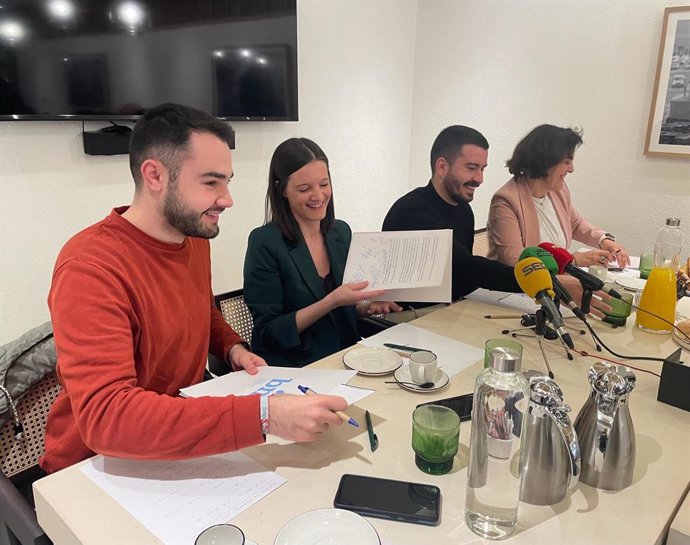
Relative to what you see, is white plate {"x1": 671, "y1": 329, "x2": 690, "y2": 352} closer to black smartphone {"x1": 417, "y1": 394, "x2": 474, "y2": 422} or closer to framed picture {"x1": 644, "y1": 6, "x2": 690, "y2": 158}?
black smartphone {"x1": 417, "y1": 394, "x2": 474, "y2": 422}

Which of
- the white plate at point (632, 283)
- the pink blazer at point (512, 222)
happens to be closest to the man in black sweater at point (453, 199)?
the pink blazer at point (512, 222)

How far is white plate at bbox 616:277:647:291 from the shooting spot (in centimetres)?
198

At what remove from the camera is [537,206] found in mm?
2230

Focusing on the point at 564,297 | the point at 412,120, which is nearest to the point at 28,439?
the point at 564,297

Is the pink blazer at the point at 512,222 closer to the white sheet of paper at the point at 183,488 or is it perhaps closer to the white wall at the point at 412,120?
the white wall at the point at 412,120

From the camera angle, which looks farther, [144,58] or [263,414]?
[144,58]

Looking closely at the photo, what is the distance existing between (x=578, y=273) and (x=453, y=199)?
0.59 m

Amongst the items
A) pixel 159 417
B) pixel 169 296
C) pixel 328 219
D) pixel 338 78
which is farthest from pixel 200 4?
pixel 159 417

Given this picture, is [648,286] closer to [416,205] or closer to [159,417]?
[416,205]

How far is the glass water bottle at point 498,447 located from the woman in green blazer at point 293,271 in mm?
829

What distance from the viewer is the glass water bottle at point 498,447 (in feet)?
2.47

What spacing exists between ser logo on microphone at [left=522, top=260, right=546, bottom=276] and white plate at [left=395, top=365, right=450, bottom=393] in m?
0.43

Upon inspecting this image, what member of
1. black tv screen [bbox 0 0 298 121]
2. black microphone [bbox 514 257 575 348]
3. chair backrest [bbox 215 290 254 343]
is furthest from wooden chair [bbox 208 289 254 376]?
black tv screen [bbox 0 0 298 121]

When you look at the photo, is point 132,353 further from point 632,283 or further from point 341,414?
point 632,283
